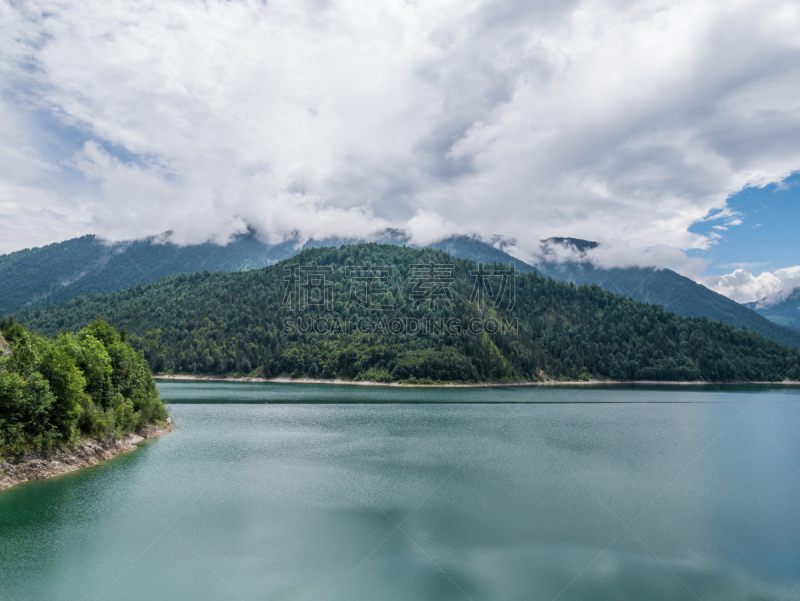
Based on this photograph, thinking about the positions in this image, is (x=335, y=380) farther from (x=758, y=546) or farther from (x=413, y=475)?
(x=758, y=546)

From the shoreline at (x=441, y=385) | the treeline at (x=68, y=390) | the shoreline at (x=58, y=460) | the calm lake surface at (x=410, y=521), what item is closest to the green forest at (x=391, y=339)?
the shoreline at (x=441, y=385)

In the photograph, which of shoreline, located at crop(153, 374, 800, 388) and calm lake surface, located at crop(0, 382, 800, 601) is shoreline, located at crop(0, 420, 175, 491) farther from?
shoreline, located at crop(153, 374, 800, 388)

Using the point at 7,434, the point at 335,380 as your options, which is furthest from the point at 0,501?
the point at 335,380

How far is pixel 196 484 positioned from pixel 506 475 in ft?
78.8

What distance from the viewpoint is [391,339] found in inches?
6029

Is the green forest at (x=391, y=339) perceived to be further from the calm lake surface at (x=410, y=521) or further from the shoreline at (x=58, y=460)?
the shoreline at (x=58, y=460)

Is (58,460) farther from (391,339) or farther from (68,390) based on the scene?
(391,339)

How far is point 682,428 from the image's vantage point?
6688 centimetres

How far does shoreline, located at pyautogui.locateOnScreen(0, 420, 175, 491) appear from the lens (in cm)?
3275

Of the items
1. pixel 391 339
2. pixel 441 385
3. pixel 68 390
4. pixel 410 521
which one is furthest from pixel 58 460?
pixel 391 339

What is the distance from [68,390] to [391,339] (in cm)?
11850

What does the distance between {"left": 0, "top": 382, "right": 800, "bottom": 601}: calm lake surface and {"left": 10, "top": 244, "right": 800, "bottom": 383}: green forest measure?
297 ft

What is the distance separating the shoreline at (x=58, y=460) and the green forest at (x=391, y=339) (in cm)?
9818

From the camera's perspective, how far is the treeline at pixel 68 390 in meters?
33.4
